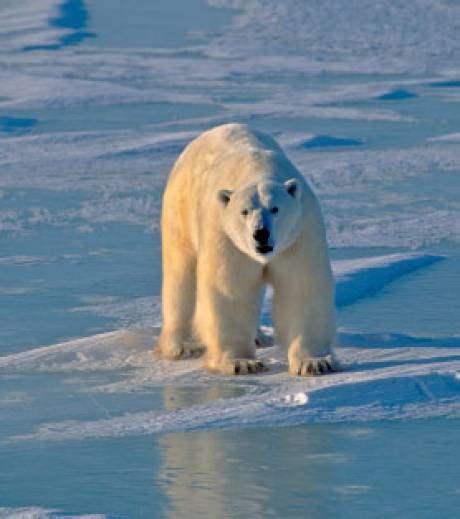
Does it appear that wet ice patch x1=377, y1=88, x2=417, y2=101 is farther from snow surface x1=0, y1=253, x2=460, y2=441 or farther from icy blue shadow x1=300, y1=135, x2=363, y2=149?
snow surface x1=0, y1=253, x2=460, y2=441

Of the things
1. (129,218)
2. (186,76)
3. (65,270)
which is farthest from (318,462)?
(186,76)

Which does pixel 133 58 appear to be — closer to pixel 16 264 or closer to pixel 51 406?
pixel 16 264

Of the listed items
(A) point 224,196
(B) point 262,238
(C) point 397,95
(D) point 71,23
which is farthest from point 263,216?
(D) point 71,23

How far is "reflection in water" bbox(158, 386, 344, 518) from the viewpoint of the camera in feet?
9.95

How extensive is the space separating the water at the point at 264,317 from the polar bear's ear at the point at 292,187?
0.53 metres

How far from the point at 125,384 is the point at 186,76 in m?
9.66

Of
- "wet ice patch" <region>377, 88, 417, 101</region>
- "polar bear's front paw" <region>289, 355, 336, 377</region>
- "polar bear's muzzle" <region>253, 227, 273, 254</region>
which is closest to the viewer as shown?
"polar bear's muzzle" <region>253, 227, 273, 254</region>

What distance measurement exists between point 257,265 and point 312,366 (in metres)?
0.34

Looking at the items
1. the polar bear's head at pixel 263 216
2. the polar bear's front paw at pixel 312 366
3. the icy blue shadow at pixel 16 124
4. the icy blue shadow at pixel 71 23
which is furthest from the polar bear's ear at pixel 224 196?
the icy blue shadow at pixel 71 23

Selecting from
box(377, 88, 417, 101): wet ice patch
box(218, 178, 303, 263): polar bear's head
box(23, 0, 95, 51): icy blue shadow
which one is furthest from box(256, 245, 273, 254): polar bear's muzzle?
box(23, 0, 95, 51): icy blue shadow

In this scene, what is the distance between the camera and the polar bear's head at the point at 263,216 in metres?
4.06

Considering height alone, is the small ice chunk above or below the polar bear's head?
below

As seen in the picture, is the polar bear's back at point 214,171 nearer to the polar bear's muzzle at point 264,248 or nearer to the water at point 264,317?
the polar bear's muzzle at point 264,248

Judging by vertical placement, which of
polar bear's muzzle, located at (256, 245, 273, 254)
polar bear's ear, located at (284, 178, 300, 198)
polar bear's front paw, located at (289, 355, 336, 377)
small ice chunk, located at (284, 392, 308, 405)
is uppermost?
polar bear's ear, located at (284, 178, 300, 198)
